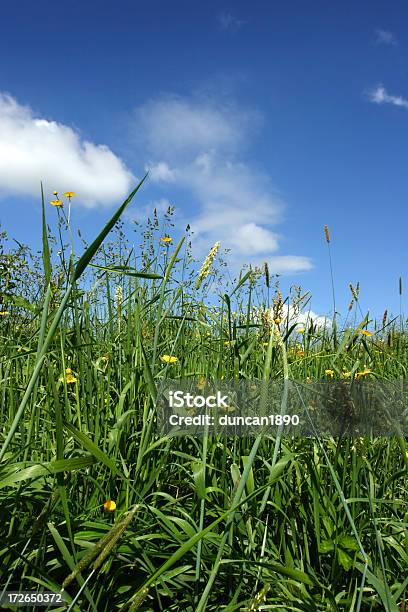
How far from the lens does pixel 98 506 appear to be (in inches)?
52.5

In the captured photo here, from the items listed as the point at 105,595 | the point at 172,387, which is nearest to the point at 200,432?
the point at 172,387

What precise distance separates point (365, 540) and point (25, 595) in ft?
2.82

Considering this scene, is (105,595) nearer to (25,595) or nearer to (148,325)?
(25,595)

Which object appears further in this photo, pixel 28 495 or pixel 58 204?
pixel 58 204

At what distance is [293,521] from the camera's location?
53.4 inches

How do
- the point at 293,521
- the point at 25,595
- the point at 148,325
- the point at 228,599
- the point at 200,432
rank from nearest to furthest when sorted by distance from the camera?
the point at 25,595, the point at 228,599, the point at 293,521, the point at 200,432, the point at 148,325

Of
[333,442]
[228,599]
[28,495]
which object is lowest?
[228,599]

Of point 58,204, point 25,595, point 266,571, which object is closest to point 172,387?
point 266,571

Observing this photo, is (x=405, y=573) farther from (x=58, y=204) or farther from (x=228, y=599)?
(x=58, y=204)

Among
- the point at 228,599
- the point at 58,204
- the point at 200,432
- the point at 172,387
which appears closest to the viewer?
the point at 228,599

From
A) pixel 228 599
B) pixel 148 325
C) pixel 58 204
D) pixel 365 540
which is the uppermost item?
pixel 58 204

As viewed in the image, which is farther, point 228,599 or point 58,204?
point 58,204

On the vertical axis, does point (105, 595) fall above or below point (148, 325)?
below

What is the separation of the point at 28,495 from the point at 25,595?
0.79ft
